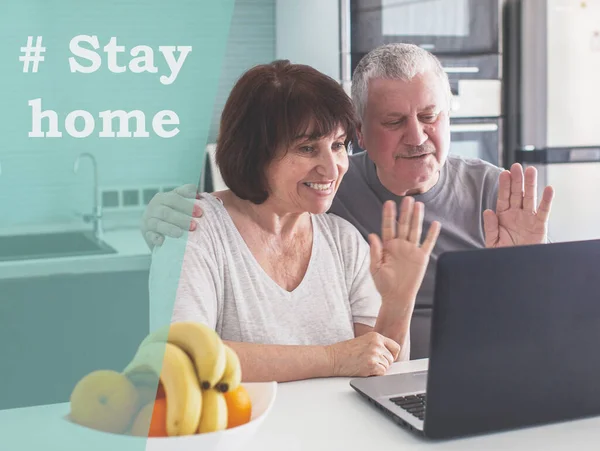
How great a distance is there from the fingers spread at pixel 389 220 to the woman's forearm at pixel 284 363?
28cm

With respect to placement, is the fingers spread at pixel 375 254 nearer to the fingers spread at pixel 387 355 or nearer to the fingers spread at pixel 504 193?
the fingers spread at pixel 387 355

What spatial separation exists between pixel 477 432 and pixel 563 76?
270 centimetres

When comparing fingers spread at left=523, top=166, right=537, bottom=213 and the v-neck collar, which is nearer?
the v-neck collar

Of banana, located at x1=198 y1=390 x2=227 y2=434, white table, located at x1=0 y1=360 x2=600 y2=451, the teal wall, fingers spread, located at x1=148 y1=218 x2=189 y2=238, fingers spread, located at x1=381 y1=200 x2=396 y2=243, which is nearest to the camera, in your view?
the teal wall

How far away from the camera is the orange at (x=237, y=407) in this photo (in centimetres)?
91

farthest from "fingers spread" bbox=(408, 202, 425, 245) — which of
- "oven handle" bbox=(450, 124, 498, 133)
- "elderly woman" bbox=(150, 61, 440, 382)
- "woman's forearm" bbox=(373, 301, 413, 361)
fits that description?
"oven handle" bbox=(450, 124, 498, 133)

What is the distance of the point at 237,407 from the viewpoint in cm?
92

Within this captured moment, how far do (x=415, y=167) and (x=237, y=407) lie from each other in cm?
109

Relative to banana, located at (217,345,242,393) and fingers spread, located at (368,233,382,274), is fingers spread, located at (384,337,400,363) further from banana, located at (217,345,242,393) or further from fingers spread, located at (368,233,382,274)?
banana, located at (217,345,242,393)

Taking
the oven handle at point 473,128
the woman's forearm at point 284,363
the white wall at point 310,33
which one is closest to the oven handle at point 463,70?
the oven handle at point 473,128

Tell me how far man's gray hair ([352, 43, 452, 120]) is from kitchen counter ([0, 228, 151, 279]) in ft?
3.59

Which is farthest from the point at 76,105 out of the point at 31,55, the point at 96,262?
the point at 96,262

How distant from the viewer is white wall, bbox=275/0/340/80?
3217 millimetres

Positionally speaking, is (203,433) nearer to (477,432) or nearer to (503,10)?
(477,432)
